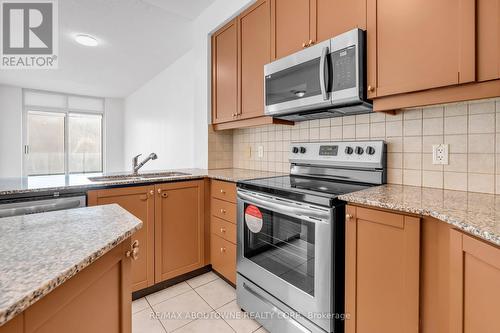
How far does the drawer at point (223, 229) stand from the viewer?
2.03 meters

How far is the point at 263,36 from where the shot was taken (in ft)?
6.76

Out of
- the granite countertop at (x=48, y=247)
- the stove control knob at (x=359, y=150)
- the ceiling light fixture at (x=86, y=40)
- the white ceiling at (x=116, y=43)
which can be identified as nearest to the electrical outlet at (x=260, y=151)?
the stove control knob at (x=359, y=150)

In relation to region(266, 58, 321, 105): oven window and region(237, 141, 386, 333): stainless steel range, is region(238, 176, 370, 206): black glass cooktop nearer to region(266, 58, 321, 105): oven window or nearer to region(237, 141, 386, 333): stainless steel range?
region(237, 141, 386, 333): stainless steel range

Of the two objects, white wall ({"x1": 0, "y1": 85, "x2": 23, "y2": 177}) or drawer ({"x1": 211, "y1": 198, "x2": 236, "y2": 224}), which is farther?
white wall ({"x1": 0, "y1": 85, "x2": 23, "y2": 177})

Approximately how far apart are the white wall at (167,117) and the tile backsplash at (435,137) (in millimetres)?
1779

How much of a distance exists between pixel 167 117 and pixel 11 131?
3.34 metres

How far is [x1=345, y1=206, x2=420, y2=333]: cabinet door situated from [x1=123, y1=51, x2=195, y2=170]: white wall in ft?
7.12

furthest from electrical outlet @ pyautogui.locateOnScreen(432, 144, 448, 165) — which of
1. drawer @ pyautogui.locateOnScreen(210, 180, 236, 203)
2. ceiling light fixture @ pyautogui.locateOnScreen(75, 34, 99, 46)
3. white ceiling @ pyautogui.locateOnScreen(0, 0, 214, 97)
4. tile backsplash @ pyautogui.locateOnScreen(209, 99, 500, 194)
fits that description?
ceiling light fixture @ pyautogui.locateOnScreen(75, 34, 99, 46)

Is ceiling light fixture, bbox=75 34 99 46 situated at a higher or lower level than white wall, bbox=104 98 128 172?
higher

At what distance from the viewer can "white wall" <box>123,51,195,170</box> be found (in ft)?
11.8

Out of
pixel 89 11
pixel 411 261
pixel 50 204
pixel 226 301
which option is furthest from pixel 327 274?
pixel 89 11

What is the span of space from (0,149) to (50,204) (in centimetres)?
477

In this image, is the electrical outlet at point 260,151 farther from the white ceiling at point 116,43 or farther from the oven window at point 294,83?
the white ceiling at point 116,43

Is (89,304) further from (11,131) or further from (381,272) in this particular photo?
(11,131)
